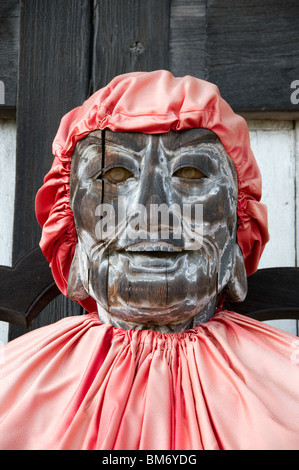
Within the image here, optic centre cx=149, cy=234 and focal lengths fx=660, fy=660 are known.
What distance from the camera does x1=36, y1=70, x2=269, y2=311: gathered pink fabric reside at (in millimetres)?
1286

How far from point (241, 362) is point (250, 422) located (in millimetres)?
148

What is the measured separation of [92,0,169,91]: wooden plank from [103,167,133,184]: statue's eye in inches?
21.8

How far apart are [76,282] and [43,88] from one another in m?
0.67

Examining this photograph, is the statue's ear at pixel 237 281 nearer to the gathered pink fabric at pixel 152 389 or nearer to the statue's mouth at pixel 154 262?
the gathered pink fabric at pixel 152 389

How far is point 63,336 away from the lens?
130cm

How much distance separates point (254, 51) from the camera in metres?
1.80

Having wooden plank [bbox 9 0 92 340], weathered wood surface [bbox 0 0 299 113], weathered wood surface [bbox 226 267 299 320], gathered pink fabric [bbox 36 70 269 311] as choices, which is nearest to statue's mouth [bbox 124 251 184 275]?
gathered pink fabric [bbox 36 70 269 311]

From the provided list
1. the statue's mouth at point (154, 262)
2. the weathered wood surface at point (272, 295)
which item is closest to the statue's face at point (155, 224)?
the statue's mouth at point (154, 262)

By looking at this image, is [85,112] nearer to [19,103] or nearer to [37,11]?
[19,103]

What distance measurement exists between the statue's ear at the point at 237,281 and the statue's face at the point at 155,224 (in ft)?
0.05

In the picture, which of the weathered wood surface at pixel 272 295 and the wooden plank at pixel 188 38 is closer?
the weathered wood surface at pixel 272 295

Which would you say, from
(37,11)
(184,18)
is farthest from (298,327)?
(37,11)

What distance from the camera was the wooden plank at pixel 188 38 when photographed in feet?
5.90

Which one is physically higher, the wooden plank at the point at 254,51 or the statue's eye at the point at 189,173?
the wooden plank at the point at 254,51
